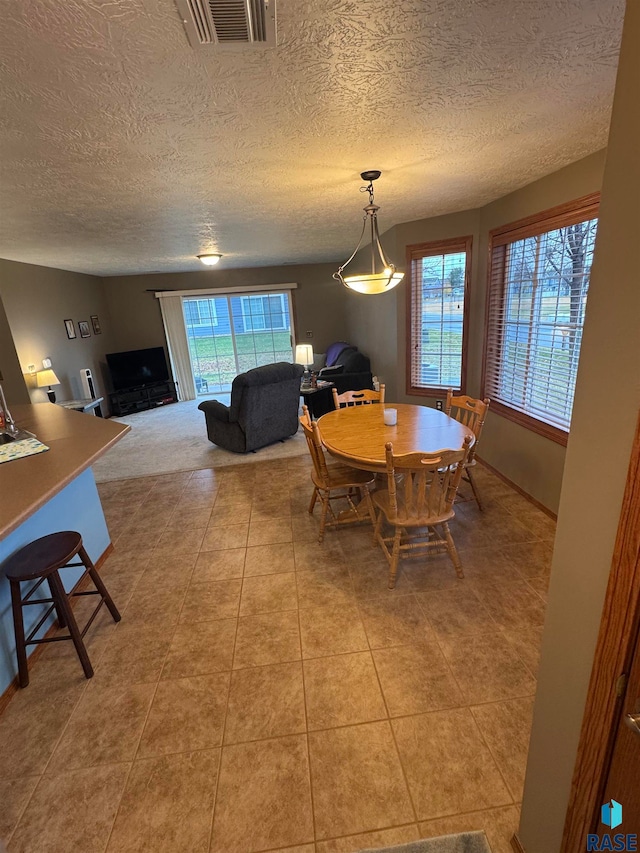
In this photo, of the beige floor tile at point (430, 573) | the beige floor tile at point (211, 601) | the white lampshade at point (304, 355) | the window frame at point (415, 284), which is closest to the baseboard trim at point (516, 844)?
the beige floor tile at point (430, 573)

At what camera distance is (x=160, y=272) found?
727cm

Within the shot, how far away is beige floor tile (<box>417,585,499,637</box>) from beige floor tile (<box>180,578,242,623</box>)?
3.74 feet

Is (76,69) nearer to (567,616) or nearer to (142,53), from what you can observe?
(142,53)

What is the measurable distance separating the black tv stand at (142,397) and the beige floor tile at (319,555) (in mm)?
5483

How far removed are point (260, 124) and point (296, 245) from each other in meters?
3.73

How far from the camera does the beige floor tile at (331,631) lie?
194cm

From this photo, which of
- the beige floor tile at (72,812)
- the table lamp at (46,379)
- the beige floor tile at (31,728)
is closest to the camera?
the beige floor tile at (72,812)

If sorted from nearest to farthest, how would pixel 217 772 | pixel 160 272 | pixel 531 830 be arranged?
pixel 531 830 < pixel 217 772 < pixel 160 272

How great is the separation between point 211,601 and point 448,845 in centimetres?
158

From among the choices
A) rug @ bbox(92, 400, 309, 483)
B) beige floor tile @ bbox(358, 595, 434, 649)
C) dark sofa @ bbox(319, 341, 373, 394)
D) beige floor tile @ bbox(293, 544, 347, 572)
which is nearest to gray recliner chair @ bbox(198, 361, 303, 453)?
rug @ bbox(92, 400, 309, 483)

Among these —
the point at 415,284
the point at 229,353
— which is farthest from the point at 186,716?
the point at 229,353

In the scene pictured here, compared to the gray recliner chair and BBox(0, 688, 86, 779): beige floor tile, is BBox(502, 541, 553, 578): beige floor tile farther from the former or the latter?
the gray recliner chair

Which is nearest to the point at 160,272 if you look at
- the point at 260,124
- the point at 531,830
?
the point at 260,124

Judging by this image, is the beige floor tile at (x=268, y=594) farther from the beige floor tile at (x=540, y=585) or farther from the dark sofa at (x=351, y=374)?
the dark sofa at (x=351, y=374)
